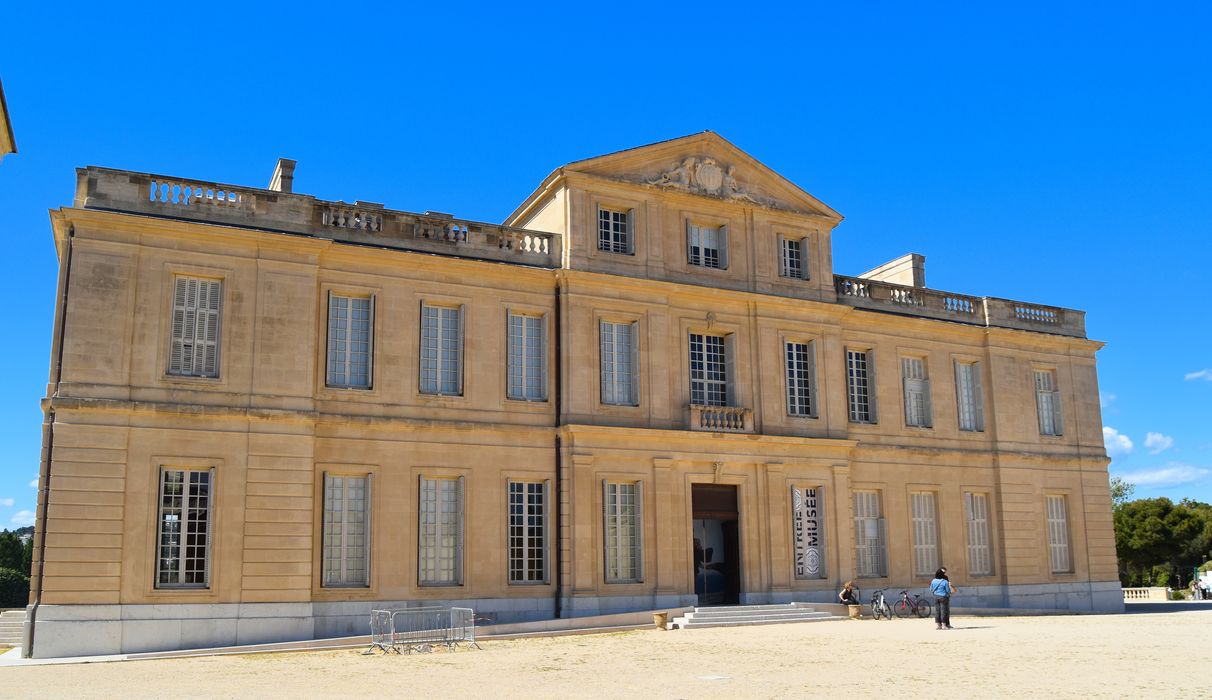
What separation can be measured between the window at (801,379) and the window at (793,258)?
1.88 meters

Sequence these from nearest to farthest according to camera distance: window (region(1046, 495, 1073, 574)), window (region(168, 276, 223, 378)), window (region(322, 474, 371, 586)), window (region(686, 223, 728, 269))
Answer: window (region(168, 276, 223, 378)) < window (region(322, 474, 371, 586)) < window (region(686, 223, 728, 269)) < window (region(1046, 495, 1073, 574))

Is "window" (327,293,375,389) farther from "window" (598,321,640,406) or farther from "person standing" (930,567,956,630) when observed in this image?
"person standing" (930,567,956,630)

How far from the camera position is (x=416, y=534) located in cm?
2214

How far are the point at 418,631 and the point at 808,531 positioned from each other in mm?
10662

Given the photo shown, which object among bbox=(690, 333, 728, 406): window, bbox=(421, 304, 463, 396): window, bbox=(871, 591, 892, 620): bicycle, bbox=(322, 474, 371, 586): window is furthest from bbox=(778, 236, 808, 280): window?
bbox=(322, 474, 371, 586): window

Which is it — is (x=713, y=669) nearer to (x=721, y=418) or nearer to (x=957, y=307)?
(x=721, y=418)

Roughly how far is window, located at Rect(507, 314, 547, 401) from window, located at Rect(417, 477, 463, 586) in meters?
2.54

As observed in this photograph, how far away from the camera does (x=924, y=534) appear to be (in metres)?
28.4

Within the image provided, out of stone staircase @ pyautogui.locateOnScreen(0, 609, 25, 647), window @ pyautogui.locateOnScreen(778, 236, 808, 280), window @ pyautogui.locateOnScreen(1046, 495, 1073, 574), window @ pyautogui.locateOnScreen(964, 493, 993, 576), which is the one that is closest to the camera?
stone staircase @ pyautogui.locateOnScreen(0, 609, 25, 647)

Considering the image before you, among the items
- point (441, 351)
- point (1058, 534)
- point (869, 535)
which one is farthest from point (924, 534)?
point (441, 351)

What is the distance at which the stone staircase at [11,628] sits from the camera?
21.4 meters

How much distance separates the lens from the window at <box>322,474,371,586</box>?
21516mm

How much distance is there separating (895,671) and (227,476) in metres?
12.8

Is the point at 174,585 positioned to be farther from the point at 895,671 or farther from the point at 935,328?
the point at 935,328
